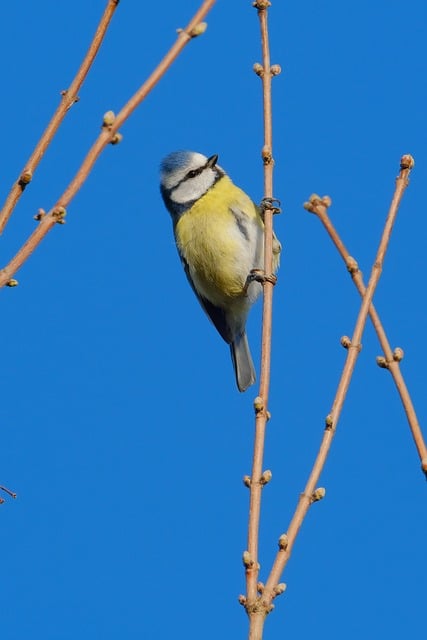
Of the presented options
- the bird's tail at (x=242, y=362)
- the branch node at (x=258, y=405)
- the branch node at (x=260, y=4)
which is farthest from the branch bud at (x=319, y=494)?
the bird's tail at (x=242, y=362)

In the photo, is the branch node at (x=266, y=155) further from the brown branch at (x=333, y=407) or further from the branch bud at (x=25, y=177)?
the branch bud at (x=25, y=177)

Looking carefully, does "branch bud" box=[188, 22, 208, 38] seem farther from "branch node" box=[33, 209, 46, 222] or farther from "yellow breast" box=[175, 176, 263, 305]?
"yellow breast" box=[175, 176, 263, 305]

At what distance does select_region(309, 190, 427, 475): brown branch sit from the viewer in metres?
2.23

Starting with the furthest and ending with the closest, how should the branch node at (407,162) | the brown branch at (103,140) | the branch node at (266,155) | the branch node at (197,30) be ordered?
1. the branch node at (266,155)
2. the branch node at (407,162)
3. the branch node at (197,30)
4. the brown branch at (103,140)

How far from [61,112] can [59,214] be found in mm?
283

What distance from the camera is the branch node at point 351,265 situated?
102 inches

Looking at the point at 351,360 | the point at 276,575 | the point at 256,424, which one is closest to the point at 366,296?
the point at 351,360

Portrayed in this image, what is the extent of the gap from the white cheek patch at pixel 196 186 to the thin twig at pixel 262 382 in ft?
10.6

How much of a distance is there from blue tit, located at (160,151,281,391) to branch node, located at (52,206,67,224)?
15.5 ft

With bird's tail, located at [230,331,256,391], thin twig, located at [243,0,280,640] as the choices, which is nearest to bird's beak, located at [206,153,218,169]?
bird's tail, located at [230,331,256,391]

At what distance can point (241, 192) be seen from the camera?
6984 mm

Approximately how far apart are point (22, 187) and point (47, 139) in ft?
0.42

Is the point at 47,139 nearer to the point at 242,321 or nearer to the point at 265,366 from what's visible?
the point at 265,366

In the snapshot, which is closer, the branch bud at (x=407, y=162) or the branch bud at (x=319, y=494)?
the branch bud at (x=319, y=494)
